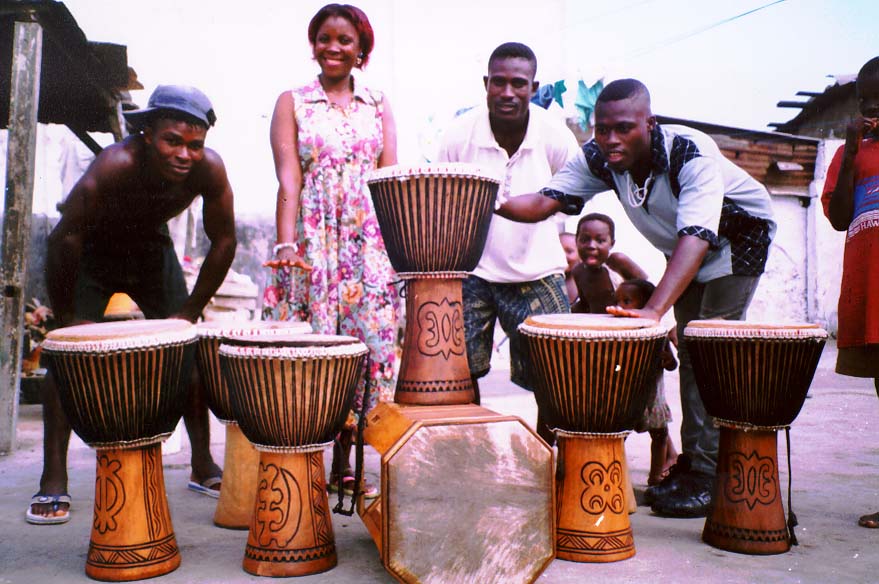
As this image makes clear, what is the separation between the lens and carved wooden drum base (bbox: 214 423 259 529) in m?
2.98

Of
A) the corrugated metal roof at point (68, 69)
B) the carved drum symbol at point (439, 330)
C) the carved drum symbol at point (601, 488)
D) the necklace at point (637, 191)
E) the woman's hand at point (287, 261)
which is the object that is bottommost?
the carved drum symbol at point (601, 488)

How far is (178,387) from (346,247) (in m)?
1.02

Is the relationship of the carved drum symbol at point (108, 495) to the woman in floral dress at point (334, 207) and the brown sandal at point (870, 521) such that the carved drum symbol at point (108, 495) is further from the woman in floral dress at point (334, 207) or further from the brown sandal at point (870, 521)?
the brown sandal at point (870, 521)

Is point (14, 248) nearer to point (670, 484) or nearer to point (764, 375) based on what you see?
point (670, 484)

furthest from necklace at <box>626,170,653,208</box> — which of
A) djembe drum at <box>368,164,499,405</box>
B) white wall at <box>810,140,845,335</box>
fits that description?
white wall at <box>810,140,845,335</box>

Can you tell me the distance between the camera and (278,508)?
8.09 ft

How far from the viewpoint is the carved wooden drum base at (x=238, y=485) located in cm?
298

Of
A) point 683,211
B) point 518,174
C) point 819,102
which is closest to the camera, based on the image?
point 683,211

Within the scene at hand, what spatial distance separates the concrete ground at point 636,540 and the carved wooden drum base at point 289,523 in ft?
0.19

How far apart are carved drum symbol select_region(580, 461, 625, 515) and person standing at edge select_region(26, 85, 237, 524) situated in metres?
1.73

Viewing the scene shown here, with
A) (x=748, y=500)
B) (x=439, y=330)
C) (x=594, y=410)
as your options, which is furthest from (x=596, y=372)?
(x=748, y=500)

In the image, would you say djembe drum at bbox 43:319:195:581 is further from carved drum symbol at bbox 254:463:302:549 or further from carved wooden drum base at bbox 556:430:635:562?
carved wooden drum base at bbox 556:430:635:562

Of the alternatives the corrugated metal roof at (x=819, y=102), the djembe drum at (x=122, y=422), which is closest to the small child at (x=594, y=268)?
the djembe drum at (x=122, y=422)

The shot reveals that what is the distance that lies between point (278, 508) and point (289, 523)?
0.06 meters
